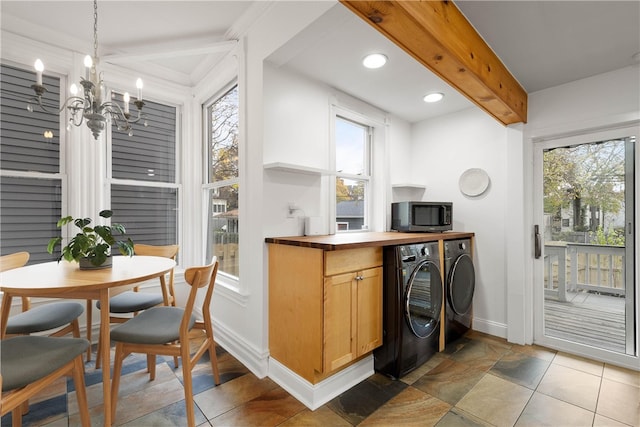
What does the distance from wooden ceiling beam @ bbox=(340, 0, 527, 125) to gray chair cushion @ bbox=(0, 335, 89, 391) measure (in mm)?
1971

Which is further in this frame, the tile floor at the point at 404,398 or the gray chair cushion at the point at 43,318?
the gray chair cushion at the point at 43,318

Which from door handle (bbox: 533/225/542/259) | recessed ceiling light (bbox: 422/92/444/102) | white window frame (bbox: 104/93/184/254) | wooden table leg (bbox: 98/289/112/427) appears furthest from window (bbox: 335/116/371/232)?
wooden table leg (bbox: 98/289/112/427)

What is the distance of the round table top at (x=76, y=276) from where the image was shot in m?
1.43

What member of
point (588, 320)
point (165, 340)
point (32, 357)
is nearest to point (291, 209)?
point (165, 340)

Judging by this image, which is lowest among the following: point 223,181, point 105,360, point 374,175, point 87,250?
point 105,360

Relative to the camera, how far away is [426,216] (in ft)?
9.31

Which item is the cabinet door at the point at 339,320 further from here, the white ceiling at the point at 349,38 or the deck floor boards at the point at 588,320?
the deck floor boards at the point at 588,320

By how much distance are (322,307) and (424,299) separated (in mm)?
941

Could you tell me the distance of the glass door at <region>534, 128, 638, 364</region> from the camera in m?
2.27

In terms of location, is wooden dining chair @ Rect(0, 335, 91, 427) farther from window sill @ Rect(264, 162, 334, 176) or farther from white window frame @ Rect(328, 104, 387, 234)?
white window frame @ Rect(328, 104, 387, 234)

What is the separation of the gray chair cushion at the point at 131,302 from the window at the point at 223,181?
69 cm

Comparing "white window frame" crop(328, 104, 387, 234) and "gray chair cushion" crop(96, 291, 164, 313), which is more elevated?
"white window frame" crop(328, 104, 387, 234)

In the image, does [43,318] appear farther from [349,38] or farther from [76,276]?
[349,38]

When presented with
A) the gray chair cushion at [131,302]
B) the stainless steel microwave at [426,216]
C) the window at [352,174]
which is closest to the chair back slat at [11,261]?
the gray chair cushion at [131,302]
